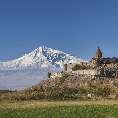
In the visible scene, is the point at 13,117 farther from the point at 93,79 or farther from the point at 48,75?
the point at 48,75

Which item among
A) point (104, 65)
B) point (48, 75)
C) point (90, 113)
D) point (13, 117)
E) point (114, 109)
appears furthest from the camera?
point (48, 75)

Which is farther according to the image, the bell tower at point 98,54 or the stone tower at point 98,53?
the stone tower at point 98,53

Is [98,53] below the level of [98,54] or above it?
above

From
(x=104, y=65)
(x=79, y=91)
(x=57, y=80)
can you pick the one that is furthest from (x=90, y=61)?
(x=79, y=91)

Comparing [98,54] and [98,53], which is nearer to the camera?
[98,54]

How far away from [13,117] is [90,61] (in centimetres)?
7775

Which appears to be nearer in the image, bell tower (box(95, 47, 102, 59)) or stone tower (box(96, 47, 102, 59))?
bell tower (box(95, 47, 102, 59))

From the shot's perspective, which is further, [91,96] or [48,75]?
[48,75]

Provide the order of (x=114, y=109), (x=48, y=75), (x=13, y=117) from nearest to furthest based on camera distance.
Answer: (x=13, y=117) < (x=114, y=109) < (x=48, y=75)

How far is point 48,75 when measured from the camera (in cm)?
13538

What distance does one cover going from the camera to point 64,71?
424ft

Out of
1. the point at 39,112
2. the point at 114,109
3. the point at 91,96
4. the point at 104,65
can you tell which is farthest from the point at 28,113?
the point at 104,65

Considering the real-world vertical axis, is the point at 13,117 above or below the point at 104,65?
below

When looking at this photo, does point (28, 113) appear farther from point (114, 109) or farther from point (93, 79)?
point (93, 79)
